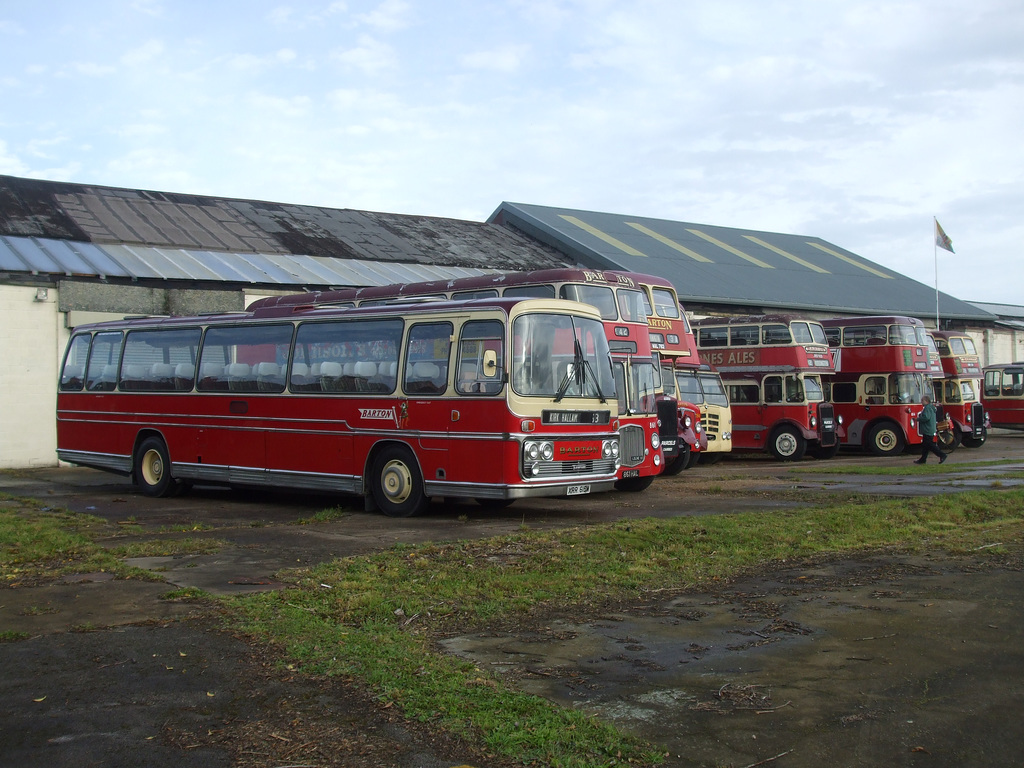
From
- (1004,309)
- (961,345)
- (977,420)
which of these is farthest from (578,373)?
(1004,309)

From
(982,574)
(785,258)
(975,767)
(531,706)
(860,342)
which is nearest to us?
(975,767)

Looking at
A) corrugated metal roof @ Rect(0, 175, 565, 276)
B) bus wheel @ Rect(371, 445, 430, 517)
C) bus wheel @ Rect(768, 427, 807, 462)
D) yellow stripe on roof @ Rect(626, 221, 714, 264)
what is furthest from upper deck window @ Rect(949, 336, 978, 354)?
bus wheel @ Rect(371, 445, 430, 517)

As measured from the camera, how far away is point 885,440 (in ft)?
94.0

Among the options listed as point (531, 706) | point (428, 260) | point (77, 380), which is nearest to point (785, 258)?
point (428, 260)

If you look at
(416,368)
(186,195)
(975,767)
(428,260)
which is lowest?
(975,767)

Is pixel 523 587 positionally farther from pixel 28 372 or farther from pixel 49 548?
pixel 28 372

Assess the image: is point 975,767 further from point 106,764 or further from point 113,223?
point 113,223

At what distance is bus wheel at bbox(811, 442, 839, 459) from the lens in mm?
27688

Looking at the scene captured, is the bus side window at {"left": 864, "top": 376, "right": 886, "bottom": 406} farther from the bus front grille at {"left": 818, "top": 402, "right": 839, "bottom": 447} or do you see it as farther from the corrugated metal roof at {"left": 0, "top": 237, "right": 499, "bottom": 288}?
the corrugated metal roof at {"left": 0, "top": 237, "right": 499, "bottom": 288}

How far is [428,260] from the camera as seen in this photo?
3095 centimetres

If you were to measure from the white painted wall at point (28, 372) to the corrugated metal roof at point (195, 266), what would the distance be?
2.74ft

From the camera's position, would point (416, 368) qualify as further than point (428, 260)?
No

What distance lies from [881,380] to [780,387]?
11.5 ft

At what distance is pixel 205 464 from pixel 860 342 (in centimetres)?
1998
